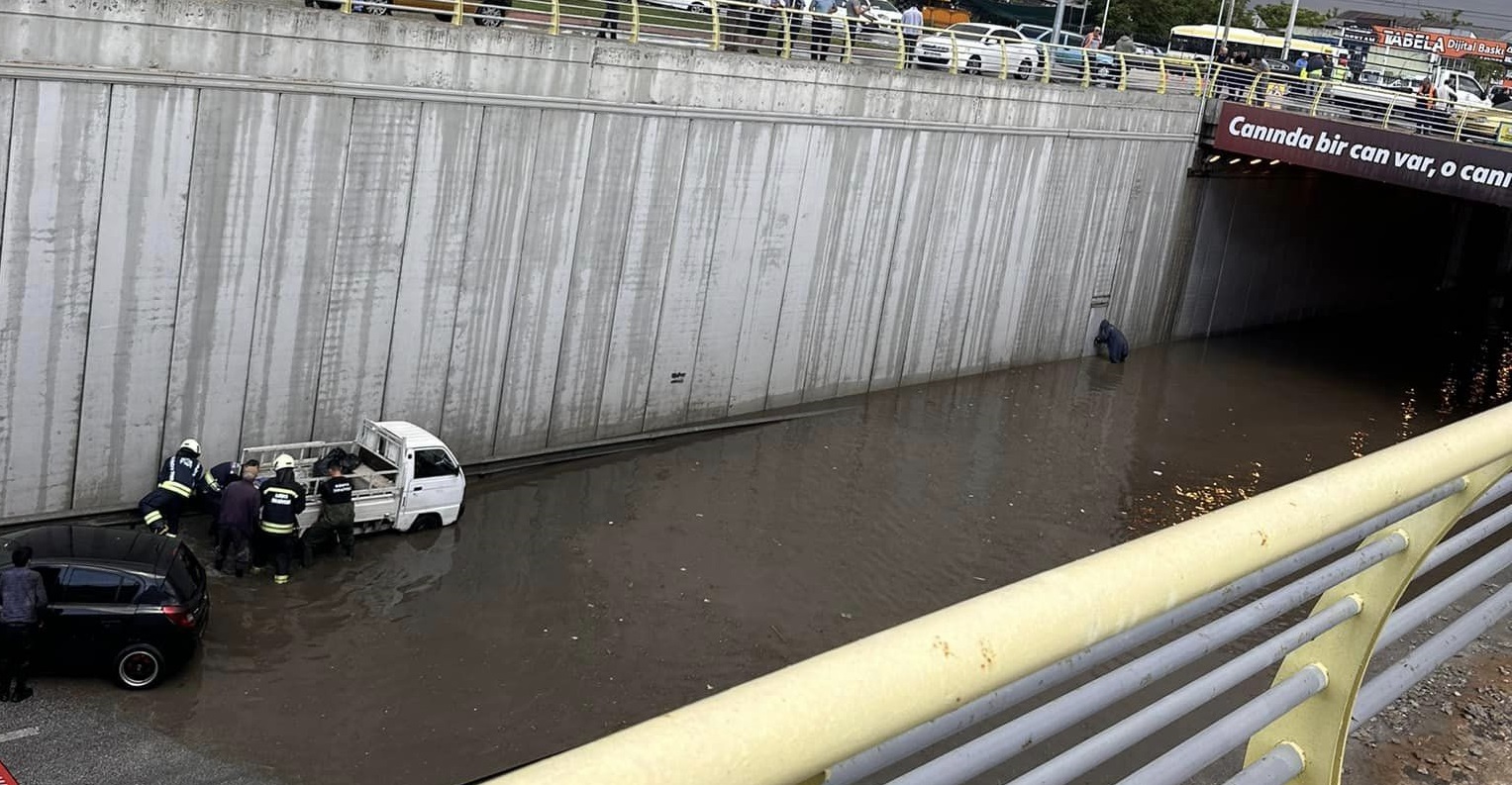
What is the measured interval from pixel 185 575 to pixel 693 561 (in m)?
6.06

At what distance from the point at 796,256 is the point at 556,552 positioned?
7.97 metres

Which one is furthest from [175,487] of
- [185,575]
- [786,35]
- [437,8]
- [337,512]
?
[786,35]

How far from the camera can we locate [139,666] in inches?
474

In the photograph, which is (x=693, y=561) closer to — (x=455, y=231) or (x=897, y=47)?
(x=455, y=231)

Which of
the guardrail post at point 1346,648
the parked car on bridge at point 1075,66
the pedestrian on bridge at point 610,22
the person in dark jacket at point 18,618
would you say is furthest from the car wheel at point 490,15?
the guardrail post at point 1346,648

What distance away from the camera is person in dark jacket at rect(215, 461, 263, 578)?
565 inches

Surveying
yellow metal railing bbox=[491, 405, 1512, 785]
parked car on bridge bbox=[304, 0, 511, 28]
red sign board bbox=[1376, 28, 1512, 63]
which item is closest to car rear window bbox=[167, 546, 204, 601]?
parked car on bridge bbox=[304, 0, 511, 28]

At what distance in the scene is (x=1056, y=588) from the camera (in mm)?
1433

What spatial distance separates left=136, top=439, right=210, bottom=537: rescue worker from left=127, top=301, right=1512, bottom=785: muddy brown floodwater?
4.04 feet

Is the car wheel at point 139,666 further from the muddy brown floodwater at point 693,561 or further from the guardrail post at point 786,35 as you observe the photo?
the guardrail post at point 786,35

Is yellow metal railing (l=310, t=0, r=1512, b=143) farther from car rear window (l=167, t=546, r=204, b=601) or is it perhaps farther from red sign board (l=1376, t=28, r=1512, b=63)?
red sign board (l=1376, t=28, r=1512, b=63)

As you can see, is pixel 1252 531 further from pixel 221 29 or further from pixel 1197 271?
pixel 1197 271

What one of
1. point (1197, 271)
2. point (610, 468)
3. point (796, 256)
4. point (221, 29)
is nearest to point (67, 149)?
point (221, 29)

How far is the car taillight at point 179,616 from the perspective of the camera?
12.0m
